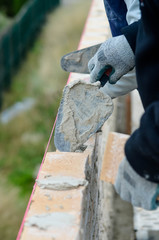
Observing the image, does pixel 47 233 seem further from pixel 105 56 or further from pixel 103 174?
pixel 105 56

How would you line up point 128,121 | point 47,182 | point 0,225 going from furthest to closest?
point 0,225 → point 128,121 → point 47,182

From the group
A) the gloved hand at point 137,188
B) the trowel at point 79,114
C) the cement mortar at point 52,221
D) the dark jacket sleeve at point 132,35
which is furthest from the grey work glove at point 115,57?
the cement mortar at point 52,221

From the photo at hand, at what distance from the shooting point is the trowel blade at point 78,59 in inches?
87.7

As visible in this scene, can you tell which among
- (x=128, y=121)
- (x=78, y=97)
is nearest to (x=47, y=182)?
(x=78, y=97)

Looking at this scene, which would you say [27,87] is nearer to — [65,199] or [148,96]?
[65,199]

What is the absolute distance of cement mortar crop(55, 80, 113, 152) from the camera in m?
1.98

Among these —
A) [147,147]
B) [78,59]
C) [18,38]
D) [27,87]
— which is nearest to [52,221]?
[147,147]

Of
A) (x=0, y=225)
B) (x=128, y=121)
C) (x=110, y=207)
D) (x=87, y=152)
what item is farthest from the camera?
(x=0, y=225)

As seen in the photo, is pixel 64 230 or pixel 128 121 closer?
pixel 64 230

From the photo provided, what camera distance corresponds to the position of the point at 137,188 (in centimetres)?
148

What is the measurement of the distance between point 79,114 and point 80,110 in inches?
0.9

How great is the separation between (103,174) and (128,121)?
2403 mm

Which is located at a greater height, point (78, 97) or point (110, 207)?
point (78, 97)

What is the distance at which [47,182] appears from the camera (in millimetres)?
1698
